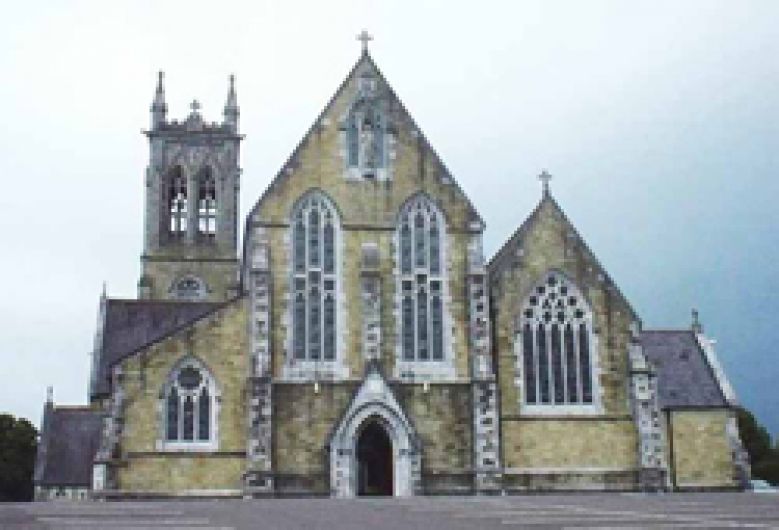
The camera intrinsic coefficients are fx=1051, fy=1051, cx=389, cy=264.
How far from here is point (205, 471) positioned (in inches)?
1374

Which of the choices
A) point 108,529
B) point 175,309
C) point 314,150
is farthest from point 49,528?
point 175,309

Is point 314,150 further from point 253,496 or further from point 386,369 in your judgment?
point 253,496

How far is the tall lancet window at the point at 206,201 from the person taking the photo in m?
66.6

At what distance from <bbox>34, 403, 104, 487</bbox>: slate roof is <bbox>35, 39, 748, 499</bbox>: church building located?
790 cm

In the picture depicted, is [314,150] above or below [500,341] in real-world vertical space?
above

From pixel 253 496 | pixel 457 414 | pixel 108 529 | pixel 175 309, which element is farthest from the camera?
pixel 175 309

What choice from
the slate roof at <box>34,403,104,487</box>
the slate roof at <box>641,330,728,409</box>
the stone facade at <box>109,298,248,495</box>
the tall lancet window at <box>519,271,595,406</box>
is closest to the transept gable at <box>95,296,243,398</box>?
the slate roof at <box>34,403,104,487</box>

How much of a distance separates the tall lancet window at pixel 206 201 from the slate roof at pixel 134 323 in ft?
48.9

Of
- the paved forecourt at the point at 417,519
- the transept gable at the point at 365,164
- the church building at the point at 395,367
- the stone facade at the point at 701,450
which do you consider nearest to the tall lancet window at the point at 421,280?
the church building at the point at 395,367

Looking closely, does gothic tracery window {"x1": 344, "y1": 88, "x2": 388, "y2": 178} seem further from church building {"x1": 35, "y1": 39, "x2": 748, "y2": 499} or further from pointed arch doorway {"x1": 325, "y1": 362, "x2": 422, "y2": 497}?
pointed arch doorway {"x1": 325, "y1": 362, "x2": 422, "y2": 497}

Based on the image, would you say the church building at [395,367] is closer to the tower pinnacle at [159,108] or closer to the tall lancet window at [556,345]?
the tall lancet window at [556,345]

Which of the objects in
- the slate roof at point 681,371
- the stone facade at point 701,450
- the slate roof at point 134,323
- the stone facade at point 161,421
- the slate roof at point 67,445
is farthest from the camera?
the slate roof at point 134,323

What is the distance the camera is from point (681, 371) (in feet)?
134

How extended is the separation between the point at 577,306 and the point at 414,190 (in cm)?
736
